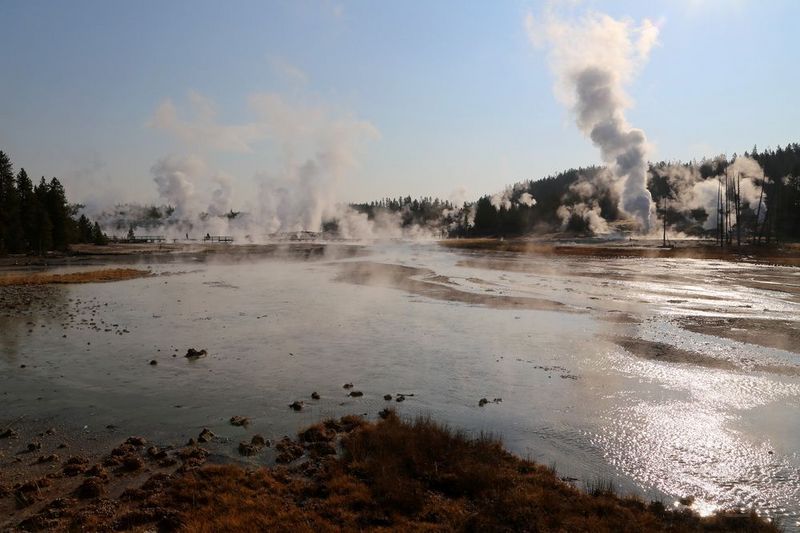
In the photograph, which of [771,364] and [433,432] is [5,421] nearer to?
[433,432]

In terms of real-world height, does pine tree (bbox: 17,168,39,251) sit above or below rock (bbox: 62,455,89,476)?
above

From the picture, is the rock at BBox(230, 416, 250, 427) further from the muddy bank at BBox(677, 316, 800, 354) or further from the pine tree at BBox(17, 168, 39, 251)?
the pine tree at BBox(17, 168, 39, 251)

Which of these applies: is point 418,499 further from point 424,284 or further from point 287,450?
point 424,284

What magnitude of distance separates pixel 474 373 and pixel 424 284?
25645 millimetres

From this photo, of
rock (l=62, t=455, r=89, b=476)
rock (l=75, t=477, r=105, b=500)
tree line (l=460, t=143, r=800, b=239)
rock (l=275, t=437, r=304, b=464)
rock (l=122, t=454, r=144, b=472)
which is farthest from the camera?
tree line (l=460, t=143, r=800, b=239)

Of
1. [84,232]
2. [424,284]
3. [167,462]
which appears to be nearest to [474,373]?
[167,462]

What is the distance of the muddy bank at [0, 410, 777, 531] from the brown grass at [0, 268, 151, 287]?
1606 inches

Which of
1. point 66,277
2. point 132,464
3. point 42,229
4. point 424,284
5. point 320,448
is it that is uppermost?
point 42,229

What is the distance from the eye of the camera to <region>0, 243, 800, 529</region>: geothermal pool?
35.5ft

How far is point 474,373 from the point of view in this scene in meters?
16.8

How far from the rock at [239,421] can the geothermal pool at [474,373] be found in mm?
245

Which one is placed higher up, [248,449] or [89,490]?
[89,490]

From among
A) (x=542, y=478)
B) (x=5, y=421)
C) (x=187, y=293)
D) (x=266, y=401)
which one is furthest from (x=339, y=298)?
(x=542, y=478)

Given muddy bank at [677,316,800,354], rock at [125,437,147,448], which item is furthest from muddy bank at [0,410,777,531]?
muddy bank at [677,316,800,354]
